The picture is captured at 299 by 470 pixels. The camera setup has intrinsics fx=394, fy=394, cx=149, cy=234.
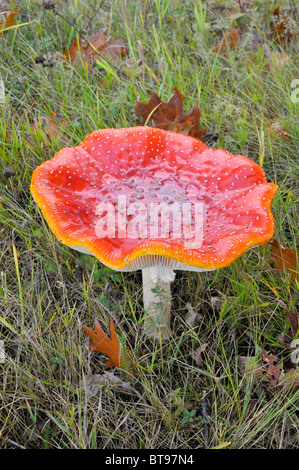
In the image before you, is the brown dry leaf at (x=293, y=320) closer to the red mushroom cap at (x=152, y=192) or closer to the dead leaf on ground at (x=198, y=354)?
the dead leaf on ground at (x=198, y=354)

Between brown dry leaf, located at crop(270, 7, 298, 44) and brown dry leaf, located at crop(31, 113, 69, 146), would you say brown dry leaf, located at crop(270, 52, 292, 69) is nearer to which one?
brown dry leaf, located at crop(270, 7, 298, 44)

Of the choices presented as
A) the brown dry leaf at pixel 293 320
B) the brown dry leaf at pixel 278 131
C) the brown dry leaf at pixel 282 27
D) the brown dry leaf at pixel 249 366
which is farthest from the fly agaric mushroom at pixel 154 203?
the brown dry leaf at pixel 282 27

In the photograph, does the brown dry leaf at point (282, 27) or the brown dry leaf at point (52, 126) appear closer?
the brown dry leaf at point (52, 126)

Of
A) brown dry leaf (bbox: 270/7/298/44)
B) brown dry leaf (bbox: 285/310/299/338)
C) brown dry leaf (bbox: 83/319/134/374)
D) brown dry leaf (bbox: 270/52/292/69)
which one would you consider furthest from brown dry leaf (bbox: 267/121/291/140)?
brown dry leaf (bbox: 83/319/134/374)

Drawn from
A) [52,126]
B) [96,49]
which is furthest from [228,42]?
[52,126]

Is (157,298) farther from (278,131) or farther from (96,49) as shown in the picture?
(96,49)
